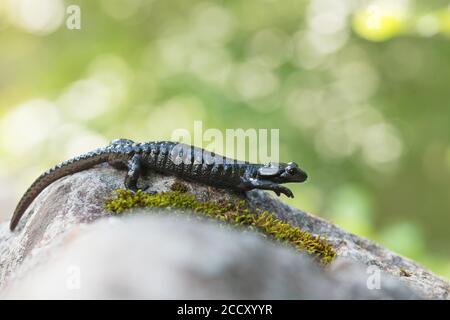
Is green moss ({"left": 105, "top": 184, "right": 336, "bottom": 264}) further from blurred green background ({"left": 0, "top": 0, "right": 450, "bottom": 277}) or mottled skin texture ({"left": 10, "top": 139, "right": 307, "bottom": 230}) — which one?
blurred green background ({"left": 0, "top": 0, "right": 450, "bottom": 277})

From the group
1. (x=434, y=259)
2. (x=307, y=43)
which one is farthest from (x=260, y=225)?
(x=307, y=43)

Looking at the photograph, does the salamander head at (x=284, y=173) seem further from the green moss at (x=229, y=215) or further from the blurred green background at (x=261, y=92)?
the blurred green background at (x=261, y=92)

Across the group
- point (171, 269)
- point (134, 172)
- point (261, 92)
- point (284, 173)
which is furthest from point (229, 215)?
point (261, 92)

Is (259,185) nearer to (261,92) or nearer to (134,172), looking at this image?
(134,172)

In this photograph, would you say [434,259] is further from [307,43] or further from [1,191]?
[1,191]

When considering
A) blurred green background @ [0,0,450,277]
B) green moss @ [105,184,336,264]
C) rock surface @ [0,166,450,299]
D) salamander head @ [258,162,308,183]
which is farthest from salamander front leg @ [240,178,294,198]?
blurred green background @ [0,0,450,277]

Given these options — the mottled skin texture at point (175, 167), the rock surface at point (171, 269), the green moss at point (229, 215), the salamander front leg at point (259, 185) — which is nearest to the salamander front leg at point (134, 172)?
the mottled skin texture at point (175, 167)
